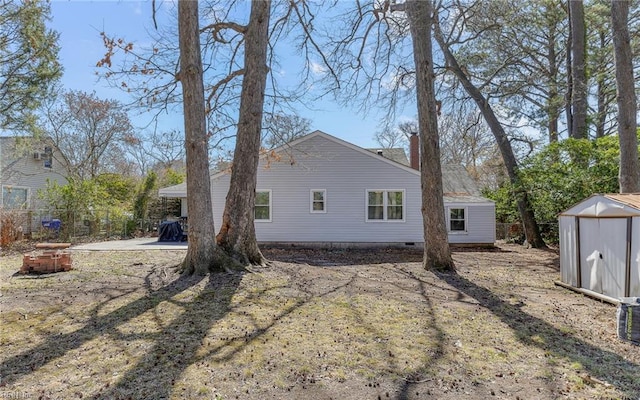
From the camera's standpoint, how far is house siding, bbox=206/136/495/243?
47.8 feet

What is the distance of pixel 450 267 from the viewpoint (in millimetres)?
8555

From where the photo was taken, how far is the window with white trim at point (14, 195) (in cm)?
1694

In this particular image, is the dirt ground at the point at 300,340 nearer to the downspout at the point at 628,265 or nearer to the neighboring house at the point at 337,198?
the downspout at the point at 628,265

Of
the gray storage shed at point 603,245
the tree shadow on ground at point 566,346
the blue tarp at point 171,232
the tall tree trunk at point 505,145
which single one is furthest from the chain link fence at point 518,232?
the blue tarp at point 171,232

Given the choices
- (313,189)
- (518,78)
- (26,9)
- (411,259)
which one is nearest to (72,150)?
(26,9)

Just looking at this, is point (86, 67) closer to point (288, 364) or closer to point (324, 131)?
point (288, 364)

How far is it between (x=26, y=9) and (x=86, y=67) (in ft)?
20.9

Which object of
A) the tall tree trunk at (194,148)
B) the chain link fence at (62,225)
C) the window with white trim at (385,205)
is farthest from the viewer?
the window with white trim at (385,205)

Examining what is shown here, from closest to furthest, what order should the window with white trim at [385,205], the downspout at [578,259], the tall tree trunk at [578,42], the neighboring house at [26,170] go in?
the downspout at [578,259], the tall tree trunk at [578,42], the window with white trim at [385,205], the neighboring house at [26,170]

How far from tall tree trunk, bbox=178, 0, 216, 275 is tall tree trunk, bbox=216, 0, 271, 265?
2.82 feet

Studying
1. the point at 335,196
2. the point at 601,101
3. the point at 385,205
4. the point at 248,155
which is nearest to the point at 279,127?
the point at 248,155

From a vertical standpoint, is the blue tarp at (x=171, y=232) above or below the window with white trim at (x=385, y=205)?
below

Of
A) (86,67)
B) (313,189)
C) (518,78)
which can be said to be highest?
(518,78)

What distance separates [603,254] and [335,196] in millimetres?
9495
